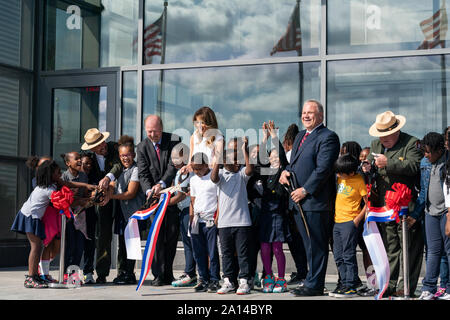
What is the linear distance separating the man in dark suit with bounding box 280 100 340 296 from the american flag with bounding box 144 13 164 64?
438 centimetres

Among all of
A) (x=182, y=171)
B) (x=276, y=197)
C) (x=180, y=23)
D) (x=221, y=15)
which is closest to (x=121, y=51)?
(x=180, y=23)

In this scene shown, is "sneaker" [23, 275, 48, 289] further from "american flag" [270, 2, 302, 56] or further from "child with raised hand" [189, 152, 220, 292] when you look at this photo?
"american flag" [270, 2, 302, 56]

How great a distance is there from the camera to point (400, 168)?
651 centimetres

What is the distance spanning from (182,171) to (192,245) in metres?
0.84

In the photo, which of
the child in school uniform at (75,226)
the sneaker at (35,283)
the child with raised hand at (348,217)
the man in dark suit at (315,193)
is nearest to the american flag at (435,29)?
the man in dark suit at (315,193)

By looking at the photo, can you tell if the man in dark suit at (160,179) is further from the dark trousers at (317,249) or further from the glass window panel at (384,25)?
the glass window panel at (384,25)

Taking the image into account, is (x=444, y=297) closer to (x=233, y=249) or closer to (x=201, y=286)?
(x=233, y=249)

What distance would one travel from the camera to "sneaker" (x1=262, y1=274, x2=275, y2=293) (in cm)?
717

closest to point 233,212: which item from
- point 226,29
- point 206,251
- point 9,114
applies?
point 206,251

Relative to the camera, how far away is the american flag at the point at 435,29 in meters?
9.20

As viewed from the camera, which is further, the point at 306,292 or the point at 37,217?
the point at 37,217

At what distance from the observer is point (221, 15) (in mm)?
10445

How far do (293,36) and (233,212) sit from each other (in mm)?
3954

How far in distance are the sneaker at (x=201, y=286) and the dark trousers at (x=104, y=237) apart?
1401 mm
